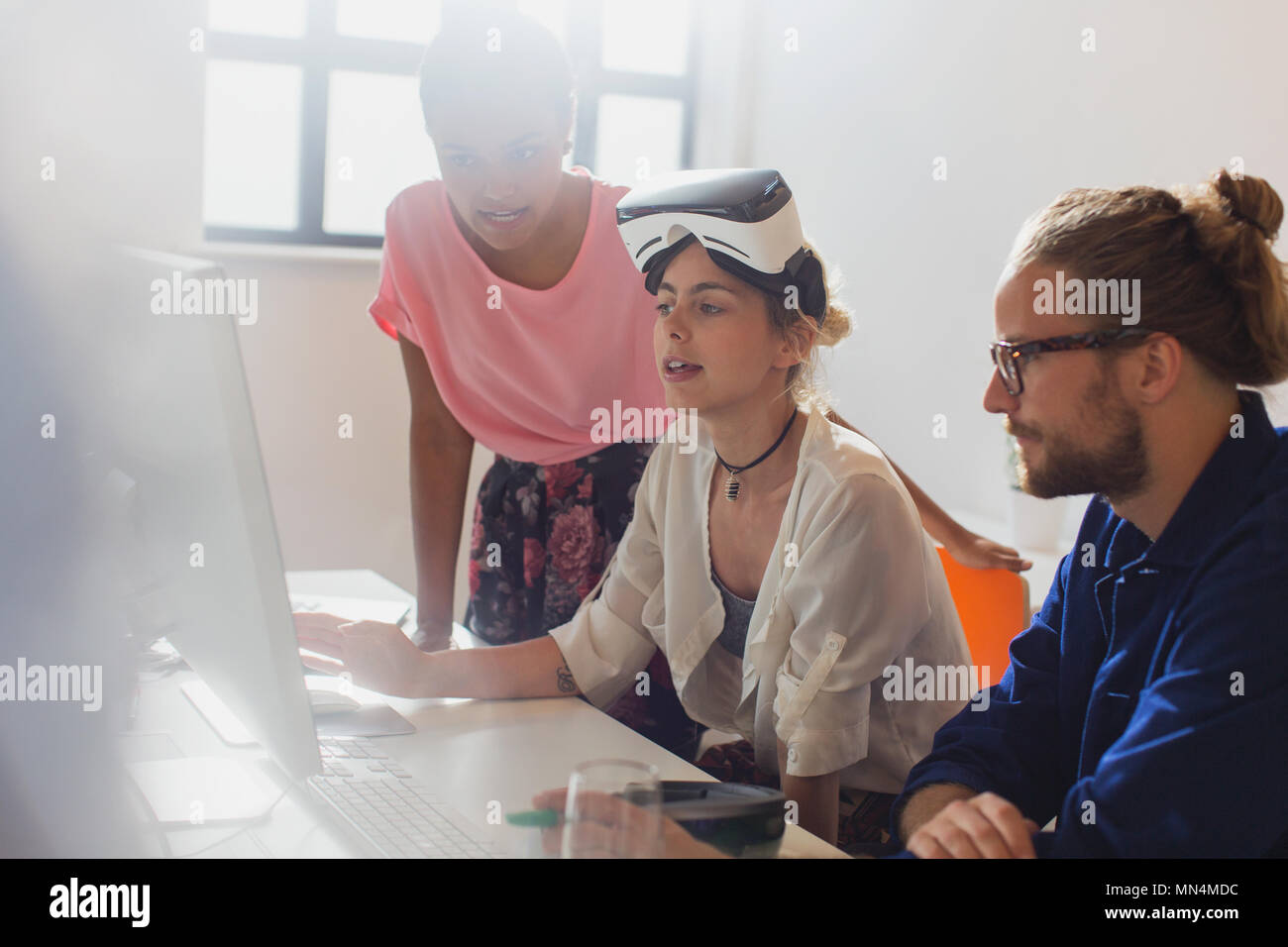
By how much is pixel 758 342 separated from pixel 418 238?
2.34 ft

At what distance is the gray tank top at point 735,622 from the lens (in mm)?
1488


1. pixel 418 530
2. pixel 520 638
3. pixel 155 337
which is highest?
pixel 155 337

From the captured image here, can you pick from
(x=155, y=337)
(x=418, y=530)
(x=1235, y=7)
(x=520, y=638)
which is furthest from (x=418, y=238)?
(x=1235, y=7)

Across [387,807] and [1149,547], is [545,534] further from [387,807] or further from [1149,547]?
[1149,547]

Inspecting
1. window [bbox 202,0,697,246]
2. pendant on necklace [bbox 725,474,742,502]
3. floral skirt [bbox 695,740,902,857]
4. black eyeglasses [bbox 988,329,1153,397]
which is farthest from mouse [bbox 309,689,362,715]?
window [bbox 202,0,697,246]

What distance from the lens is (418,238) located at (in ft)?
6.32

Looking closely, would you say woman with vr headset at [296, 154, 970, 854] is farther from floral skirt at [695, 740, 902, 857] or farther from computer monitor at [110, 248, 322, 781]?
computer monitor at [110, 248, 322, 781]

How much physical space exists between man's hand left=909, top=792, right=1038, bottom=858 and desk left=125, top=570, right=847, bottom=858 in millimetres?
108

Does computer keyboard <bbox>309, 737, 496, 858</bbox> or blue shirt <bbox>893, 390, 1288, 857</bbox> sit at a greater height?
blue shirt <bbox>893, 390, 1288, 857</bbox>

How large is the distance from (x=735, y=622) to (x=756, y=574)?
0.23 feet

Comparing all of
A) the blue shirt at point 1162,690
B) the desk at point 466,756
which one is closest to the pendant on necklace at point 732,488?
the desk at point 466,756

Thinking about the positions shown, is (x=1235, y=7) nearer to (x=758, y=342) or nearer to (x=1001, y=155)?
(x=1001, y=155)

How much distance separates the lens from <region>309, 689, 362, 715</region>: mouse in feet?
4.20

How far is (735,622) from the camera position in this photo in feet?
4.92
